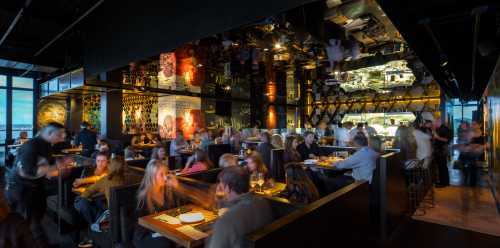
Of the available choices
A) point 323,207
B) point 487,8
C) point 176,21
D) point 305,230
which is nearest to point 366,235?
point 323,207

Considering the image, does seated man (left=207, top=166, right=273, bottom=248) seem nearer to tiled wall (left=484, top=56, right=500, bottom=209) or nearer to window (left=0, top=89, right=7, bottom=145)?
tiled wall (left=484, top=56, right=500, bottom=209)

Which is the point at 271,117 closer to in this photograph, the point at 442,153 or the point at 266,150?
the point at 266,150

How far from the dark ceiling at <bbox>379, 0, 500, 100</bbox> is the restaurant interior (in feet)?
0.09

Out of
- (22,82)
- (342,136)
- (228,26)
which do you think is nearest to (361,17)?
(228,26)

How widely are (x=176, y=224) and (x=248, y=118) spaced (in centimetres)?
1158

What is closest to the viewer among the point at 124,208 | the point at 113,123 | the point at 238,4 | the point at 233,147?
the point at 238,4

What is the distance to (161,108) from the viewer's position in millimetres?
10469

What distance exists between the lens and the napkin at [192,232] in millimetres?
2062

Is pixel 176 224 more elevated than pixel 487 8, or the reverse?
pixel 487 8

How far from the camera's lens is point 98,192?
3.24 m

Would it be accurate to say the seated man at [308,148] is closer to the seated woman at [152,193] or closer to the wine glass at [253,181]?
the wine glass at [253,181]

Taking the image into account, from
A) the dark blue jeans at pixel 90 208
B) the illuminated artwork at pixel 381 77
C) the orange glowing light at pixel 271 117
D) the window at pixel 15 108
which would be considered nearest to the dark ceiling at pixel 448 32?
the dark blue jeans at pixel 90 208

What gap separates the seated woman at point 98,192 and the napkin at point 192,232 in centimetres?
148

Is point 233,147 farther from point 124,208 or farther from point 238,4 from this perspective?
point 238,4
